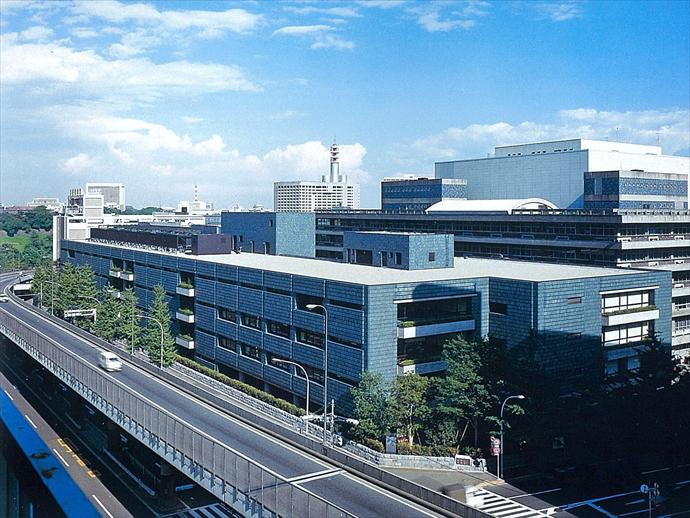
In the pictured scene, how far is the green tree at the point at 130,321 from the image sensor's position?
71912 mm

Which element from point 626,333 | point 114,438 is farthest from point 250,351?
point 626,333

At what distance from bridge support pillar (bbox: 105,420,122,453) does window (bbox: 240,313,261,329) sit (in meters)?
13.5

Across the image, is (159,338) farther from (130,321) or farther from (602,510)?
(602,510)

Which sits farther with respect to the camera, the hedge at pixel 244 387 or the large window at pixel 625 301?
the large window at pixel 625 301

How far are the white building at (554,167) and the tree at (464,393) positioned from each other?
6137 centimetres

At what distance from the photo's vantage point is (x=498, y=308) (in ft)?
171

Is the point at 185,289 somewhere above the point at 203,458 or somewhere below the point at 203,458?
above

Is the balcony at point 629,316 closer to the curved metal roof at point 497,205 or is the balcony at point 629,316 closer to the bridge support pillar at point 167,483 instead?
the curved metal roof at point 497,205

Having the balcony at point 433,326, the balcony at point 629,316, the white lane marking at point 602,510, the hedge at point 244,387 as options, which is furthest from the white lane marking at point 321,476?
the balcony at point 629,316

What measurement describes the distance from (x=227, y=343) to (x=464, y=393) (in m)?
27.1

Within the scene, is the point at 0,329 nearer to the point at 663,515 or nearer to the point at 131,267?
the point at 131,267

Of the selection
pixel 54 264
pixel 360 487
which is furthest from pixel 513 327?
pixel 54 264

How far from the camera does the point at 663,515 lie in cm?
3666

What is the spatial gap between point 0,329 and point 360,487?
56.8m
